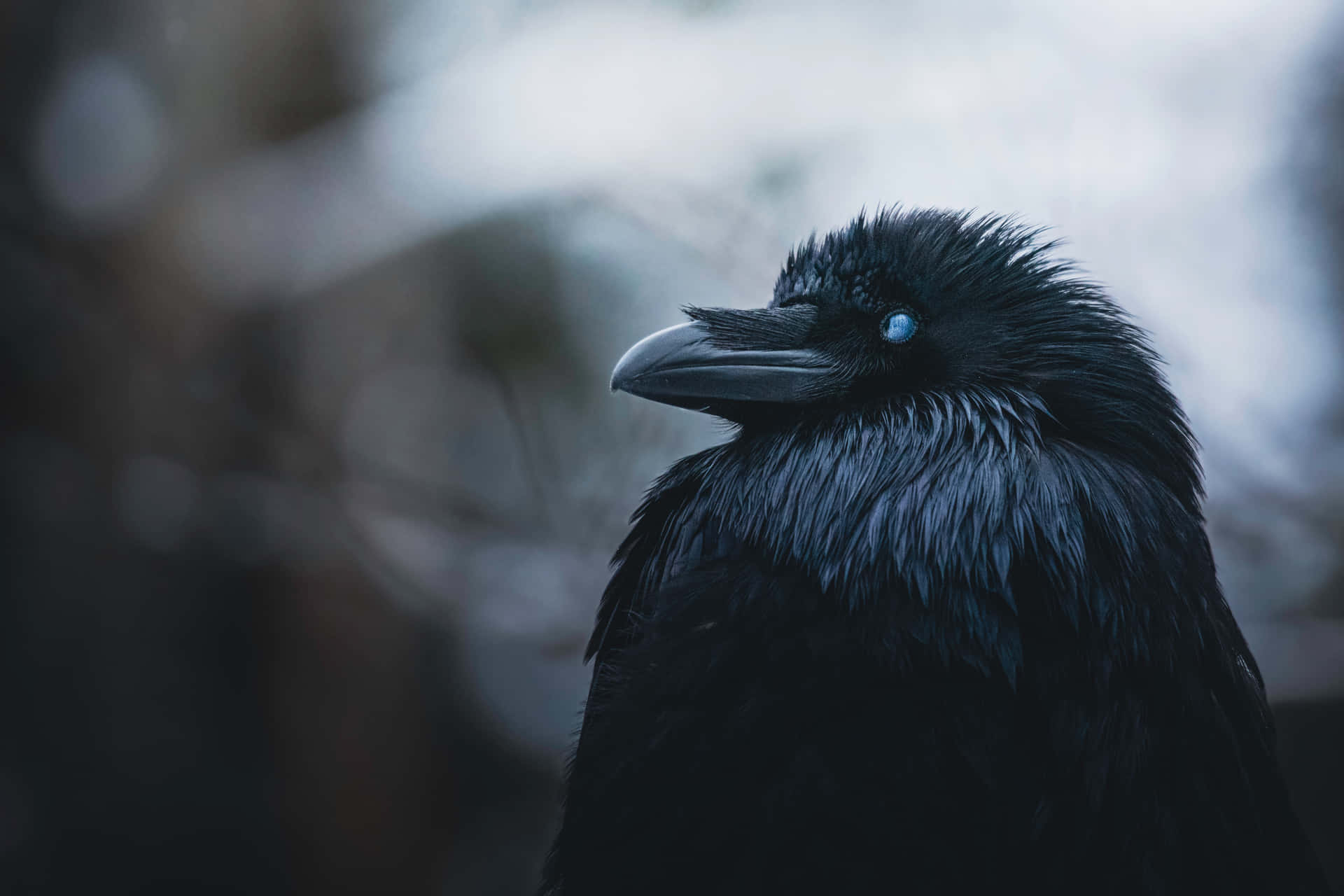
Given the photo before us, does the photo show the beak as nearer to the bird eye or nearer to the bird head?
the bird head

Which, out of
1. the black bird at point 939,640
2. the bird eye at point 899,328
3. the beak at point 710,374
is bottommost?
the black bird at point 939,640

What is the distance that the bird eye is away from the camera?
1.92 m

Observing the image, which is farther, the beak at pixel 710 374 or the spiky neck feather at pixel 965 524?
the beak at pixel 710 374

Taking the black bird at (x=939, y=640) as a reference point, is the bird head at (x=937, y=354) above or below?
above

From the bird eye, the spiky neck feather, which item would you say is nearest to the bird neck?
the spiky neck feather

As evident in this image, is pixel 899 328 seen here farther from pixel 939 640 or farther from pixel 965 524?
pixel 939 640

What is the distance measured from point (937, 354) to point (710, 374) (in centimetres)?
39

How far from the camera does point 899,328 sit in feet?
6.32

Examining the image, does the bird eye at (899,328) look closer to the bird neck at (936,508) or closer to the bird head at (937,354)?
the bird head at (937,354)

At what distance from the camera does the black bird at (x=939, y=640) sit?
4.92 feet

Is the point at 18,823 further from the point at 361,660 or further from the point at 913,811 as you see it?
the point at 913,811

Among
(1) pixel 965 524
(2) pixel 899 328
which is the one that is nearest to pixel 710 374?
(2) pixel 899 328

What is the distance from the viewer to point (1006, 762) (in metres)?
1.51

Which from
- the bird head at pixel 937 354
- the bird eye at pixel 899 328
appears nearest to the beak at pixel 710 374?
the bird head at pixel 937 354
